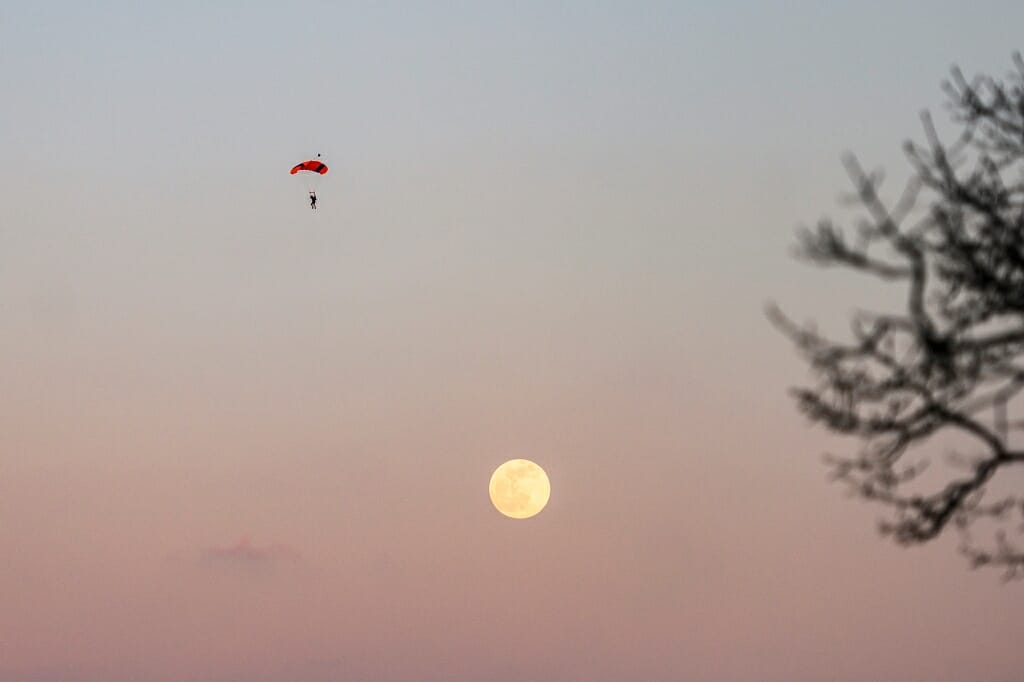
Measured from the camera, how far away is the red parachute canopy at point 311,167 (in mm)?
85062

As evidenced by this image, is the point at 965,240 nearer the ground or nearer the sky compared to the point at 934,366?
nearer the sky

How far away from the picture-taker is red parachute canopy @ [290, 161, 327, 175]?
8506 centimetres

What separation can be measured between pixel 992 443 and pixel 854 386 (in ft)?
4.28

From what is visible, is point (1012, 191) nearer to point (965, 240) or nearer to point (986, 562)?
point (965, 240)

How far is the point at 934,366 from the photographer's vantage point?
16094 mm

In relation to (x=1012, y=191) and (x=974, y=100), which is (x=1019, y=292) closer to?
(x=1012, y=191)

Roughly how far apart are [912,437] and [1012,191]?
2.47 m

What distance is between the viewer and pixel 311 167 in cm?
8531

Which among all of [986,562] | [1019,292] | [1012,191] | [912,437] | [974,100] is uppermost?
[974,100]

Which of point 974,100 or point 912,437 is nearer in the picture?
point 912,437

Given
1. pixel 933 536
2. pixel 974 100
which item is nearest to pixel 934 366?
pixel 933 536

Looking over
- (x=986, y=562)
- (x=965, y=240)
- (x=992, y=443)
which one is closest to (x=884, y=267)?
(x=965, y=240)

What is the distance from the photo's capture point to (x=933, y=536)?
54.5ft

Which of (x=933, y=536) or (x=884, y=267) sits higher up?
(x=884, y=267)
